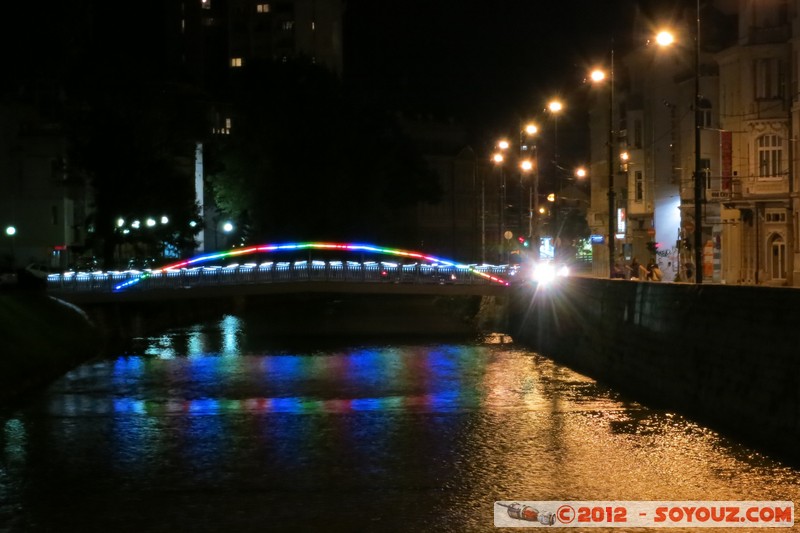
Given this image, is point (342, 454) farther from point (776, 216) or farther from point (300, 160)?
point (300, 160)

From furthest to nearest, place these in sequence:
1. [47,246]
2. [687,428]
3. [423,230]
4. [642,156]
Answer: [423,230], [47,246], [642,156], [687,428]

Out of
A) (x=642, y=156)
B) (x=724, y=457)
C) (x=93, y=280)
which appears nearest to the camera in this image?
(x=724, y=457)

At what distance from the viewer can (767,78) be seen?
46625 millimetres

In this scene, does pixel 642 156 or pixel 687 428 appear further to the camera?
pixel 642 156

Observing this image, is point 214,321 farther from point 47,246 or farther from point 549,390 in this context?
point 549,390

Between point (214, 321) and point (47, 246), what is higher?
point (47, 246)

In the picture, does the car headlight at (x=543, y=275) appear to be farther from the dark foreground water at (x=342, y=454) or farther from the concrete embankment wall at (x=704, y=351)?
the dark foreground water at (x=342, y=454)

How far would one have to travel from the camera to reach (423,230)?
11969 cm

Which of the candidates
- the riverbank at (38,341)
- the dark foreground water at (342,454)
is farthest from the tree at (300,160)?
the dark foreground water at (342,454)

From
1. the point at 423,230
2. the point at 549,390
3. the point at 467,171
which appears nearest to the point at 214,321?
the point at 549,390

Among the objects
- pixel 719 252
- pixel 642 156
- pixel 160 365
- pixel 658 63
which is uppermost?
pixel 658 63

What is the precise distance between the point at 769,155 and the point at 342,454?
116ft

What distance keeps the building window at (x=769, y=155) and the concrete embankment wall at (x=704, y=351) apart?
62.6ft

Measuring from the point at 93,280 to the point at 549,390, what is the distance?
2899cm
